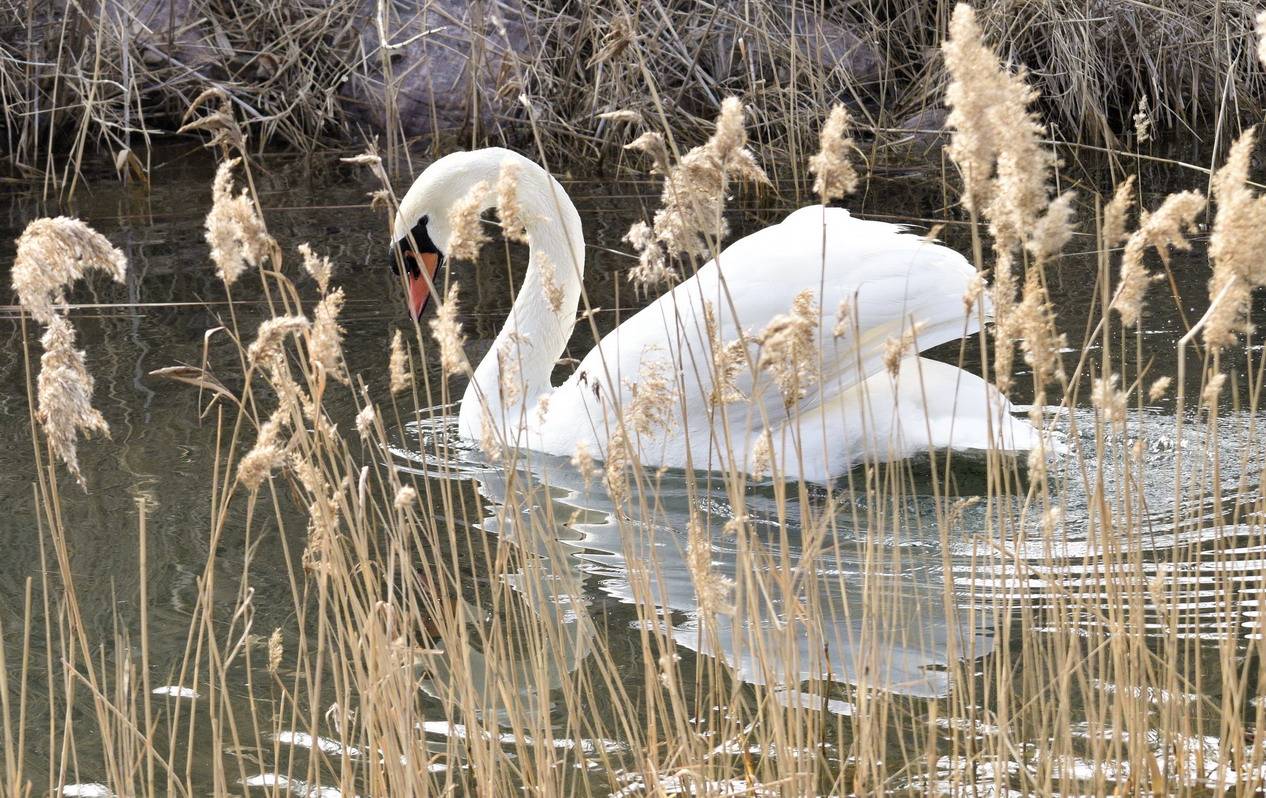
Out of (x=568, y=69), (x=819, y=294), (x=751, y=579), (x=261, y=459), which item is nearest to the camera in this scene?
(x=261, y=459)

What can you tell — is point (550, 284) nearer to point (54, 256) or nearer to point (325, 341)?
point (325, 341)

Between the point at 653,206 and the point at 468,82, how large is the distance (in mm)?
1821

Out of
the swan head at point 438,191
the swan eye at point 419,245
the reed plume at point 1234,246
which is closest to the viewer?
the reed plume at point 1234,246

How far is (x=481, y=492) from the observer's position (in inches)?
182

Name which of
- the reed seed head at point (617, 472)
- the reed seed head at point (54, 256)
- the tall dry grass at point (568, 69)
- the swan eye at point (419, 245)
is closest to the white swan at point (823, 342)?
the swan eye at point (419, 245)

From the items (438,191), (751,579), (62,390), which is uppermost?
(438,191)

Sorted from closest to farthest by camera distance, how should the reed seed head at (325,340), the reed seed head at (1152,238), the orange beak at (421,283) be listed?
the reed seed head at (1152,238), the reed seed head at (325,340), the orange beak at (421,283)

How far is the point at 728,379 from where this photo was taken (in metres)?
2.39

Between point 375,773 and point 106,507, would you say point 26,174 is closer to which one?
point 106,507

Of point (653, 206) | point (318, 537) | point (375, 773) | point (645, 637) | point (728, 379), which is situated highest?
point (653, 206)

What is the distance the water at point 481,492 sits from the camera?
122 inches

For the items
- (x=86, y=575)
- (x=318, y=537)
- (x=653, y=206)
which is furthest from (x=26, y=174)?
(x=318, y=537)

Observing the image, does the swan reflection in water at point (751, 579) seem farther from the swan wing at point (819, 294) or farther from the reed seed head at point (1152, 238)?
the reed seed head at point (1152, 238)

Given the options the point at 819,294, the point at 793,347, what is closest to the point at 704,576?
the point at 793,347
